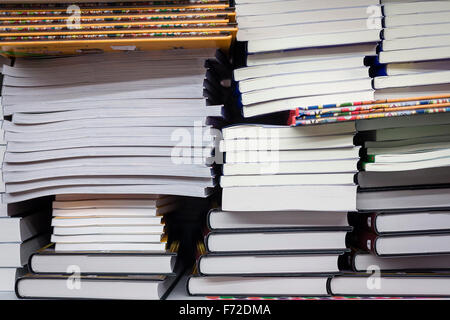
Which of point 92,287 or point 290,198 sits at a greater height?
point 290,198

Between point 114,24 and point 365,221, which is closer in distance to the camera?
point 114,24

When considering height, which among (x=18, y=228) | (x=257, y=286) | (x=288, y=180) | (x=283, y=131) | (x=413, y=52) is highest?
(x=413, y=52)

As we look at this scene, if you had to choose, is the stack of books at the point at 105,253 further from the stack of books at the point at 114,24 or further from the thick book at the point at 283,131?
the stack of books at the point at 114,24

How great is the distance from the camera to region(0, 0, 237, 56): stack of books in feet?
2.64

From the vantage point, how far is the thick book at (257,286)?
2.80ft

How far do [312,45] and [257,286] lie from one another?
0.52m

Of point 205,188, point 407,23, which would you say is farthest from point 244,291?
point 407,23

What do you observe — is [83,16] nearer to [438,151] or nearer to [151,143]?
[151,143]

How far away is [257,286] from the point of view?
2.84 feet

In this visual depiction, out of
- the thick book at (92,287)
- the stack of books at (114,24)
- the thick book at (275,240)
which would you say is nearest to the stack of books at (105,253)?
the thick book at (92,287)

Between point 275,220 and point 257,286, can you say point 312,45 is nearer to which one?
point 275,220

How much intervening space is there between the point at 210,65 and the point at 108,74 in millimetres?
226

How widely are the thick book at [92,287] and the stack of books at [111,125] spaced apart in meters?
0.18

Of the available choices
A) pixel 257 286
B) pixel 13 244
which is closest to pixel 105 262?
pixel 13 244
